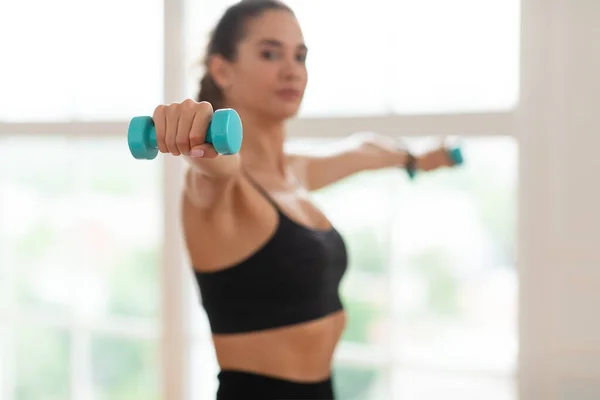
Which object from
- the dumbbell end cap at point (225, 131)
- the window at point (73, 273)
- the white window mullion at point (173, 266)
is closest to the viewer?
the dumbbell end cap at point (225, 131)

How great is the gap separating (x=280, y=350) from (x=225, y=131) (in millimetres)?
521

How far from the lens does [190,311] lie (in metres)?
1.89

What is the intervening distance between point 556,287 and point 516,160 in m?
0.28

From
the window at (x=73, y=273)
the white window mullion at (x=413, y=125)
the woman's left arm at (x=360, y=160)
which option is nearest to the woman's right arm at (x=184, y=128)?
the woman's left arm at (x=360, y=160)

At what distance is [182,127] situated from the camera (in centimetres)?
77

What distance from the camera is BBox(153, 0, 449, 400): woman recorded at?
3.67 feet

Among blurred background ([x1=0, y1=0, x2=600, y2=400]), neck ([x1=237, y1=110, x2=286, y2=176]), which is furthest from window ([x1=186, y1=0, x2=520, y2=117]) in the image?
neck ([x1=237, y1=110, x2=286, y2=176])

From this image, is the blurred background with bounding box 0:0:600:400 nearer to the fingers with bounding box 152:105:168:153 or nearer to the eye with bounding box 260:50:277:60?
the eye with bounding box 260:50:277:60

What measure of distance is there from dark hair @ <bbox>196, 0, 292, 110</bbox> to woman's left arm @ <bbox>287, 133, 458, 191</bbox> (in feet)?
0.94

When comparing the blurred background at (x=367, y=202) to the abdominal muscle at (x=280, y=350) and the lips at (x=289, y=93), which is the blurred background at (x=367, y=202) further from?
the abdominal muscle at (x=280, y=350)

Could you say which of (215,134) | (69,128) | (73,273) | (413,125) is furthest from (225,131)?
(73,273)

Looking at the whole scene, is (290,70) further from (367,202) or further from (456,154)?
(367,202)

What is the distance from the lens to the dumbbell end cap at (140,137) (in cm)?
78

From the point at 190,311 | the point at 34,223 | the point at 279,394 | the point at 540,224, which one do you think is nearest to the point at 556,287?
the point at 540,224
